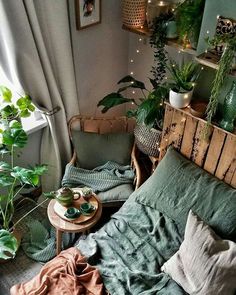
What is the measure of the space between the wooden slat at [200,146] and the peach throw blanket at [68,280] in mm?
883

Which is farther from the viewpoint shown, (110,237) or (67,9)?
(67,9)

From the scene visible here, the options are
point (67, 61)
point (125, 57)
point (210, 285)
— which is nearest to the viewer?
point (210, 285)

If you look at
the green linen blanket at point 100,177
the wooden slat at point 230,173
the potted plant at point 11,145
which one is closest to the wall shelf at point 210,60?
the wooden slat at point 230,173

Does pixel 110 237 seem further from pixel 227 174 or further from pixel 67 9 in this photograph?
pixel 67 9

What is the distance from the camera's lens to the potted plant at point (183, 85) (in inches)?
71.9

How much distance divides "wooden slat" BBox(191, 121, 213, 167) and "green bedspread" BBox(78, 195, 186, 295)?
1.34 feet

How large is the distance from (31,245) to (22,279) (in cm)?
24

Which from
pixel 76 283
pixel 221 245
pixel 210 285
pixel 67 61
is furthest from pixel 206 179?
pixel 67 61

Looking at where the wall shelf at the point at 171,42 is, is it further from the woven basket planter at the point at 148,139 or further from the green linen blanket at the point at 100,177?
the green linen blanket at the point at 100,177

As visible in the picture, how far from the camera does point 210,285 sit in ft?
4.84

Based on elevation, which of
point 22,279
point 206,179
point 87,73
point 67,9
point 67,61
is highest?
point 67,9

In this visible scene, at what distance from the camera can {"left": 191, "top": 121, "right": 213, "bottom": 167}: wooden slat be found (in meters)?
1.84

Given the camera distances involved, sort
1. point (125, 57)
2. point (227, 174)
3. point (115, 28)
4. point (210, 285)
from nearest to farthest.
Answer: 1. point (210, 285)
2. point (227, 174)
3. point (115, 28)
4. point (125, 57)

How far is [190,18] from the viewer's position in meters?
Result: 1.79
